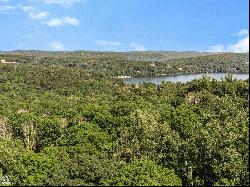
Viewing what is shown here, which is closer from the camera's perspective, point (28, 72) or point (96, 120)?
point (96, 120)

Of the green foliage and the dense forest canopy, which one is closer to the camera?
the green foliage

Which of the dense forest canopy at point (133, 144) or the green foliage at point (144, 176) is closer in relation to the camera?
the green foliage at point (144, 176)

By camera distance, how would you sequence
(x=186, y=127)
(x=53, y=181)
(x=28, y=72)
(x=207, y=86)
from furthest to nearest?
(x=28, y=72) → (x=207, y=86) → (x=186, y=127) → (x=53, y=181)

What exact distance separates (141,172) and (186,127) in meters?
25.7

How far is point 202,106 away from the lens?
85.6 metres

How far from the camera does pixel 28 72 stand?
180000 millimetres

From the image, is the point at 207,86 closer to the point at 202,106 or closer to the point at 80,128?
the point at 202,106

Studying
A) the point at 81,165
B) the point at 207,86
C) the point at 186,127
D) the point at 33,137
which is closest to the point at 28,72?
the point at 207,86

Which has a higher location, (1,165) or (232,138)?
(232,138)

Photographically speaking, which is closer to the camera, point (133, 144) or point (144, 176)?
point (144, 176)

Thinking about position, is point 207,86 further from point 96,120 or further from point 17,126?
point 17,126

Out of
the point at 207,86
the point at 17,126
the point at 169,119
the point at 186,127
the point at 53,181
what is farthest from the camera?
the point at 207,86

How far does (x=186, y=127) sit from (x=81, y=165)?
2520 cm

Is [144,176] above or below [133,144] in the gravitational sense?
above
